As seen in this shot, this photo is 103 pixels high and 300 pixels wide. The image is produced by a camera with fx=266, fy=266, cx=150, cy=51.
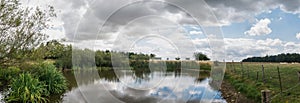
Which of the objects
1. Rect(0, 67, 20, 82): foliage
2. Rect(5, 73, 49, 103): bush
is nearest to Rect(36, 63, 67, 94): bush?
Rect(0, 67, 20, 82): foliage

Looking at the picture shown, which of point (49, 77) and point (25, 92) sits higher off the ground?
point (49, 77)

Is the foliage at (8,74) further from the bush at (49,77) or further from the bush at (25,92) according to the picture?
the bush at (25,92)

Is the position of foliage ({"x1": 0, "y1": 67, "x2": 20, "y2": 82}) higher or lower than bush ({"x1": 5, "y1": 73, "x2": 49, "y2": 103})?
higher

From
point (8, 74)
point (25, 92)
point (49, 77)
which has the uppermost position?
point (8, 74)

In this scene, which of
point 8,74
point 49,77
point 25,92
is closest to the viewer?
point 25,92

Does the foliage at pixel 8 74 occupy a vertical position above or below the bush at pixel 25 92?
above

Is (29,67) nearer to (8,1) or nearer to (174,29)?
(8,1)

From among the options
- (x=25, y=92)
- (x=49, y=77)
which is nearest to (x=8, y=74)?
(x=49, y=77)

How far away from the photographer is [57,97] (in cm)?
1257

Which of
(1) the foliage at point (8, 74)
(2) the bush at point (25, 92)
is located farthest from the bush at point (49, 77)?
(2) the bush at point (25, 92)

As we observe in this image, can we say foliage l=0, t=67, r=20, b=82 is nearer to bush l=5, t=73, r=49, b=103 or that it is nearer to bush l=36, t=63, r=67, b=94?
bush l=36, t=63, r=67, b=94

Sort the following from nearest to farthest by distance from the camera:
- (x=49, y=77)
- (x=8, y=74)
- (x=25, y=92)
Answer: (x=25, y=92)
(x=49, y=77)
(x=8, y=74)

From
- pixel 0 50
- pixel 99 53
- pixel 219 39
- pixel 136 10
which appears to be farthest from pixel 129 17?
pixel 99 53

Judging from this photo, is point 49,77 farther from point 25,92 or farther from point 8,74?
A: point 25,92
